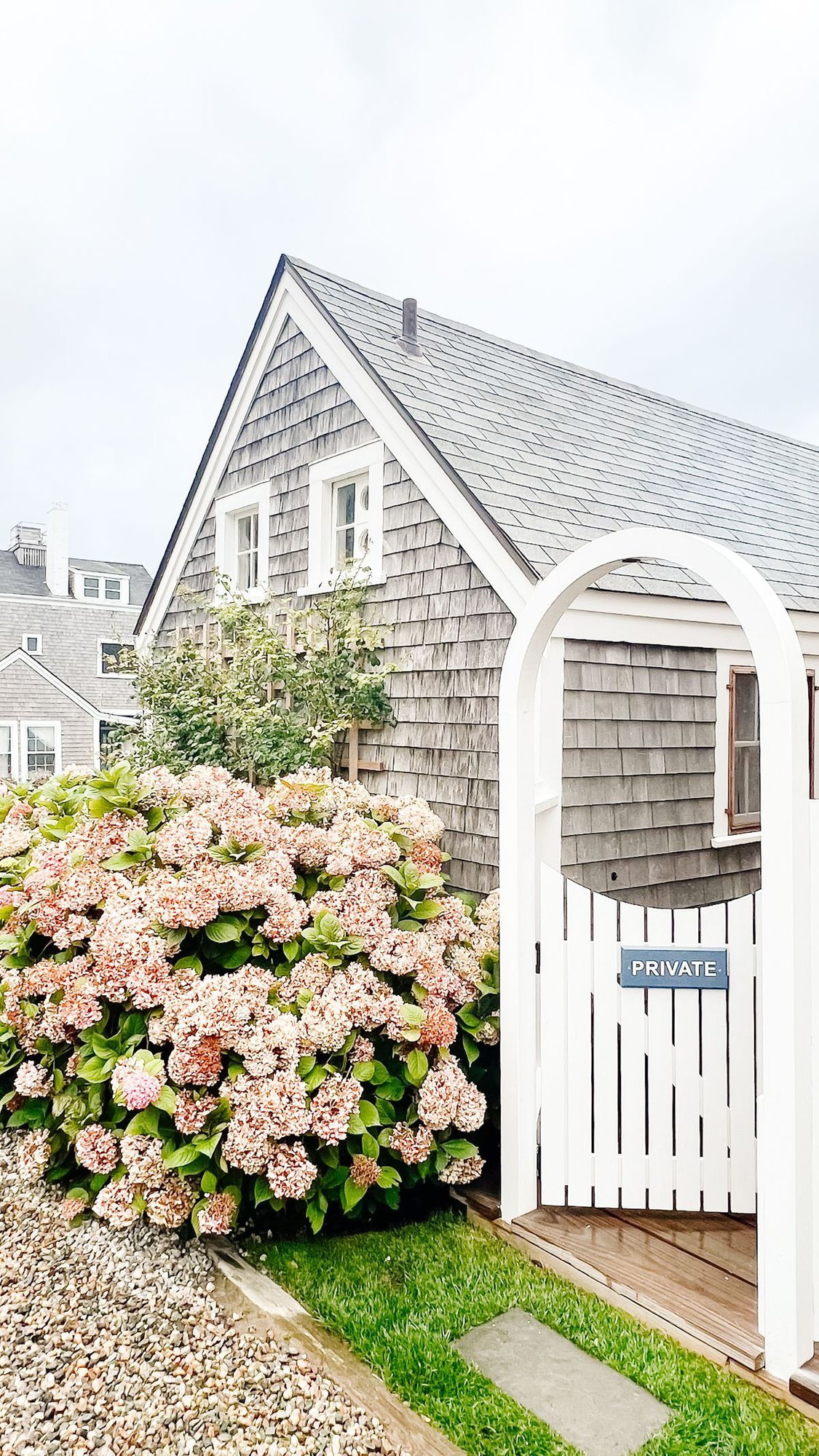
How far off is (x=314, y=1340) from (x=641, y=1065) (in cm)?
141

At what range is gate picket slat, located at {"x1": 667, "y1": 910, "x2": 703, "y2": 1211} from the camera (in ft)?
10.3

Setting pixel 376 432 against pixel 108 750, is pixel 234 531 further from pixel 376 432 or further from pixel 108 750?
pixel 108 750

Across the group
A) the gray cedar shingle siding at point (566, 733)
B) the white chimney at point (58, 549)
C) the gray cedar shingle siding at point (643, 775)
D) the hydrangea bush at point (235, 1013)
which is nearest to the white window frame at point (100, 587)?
the white chimney at point (58, 549)

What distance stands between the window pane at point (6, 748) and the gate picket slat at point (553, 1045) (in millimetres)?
18991

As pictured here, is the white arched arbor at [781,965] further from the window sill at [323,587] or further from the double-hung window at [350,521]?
the double-hung window at [350,521]

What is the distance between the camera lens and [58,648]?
23031mm

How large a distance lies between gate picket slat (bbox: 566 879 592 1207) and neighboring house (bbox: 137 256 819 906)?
201 cm

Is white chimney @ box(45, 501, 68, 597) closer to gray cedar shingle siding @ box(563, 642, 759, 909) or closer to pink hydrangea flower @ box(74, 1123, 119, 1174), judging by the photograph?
gray cedar shingle siding @ box(563, 642, 759, 909)

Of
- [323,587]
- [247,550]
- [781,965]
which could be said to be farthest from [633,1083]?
[247,550]

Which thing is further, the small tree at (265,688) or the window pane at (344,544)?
the window pane at (344,544)

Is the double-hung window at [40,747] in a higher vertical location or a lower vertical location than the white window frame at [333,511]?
lower

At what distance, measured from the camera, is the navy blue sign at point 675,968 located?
311cm

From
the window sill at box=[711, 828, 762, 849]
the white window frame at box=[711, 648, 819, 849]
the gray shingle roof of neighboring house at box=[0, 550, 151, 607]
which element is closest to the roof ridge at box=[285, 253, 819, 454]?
the white window frame at box=[711, 648, 819, 849]

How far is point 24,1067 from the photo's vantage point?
11.8 ft
